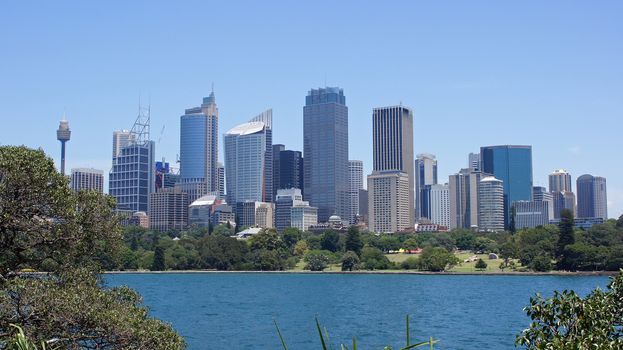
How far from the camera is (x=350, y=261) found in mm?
188625

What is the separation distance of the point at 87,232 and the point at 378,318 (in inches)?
2465

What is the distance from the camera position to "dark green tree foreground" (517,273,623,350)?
19.4 m

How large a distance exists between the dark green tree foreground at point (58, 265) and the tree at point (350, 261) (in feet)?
534

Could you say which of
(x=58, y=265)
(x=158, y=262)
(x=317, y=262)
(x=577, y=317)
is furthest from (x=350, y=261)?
(x=577, y=317)

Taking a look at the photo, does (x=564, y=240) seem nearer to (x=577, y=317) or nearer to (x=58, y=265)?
(x=577, y=317)

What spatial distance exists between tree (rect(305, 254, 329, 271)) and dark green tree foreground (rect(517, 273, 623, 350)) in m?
173

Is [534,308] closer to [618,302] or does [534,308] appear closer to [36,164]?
[618,302]

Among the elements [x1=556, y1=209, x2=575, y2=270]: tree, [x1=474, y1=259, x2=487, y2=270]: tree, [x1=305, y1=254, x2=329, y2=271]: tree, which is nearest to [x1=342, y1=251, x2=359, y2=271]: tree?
[x1=305, y1=254, x2=329, y2=271]: tree

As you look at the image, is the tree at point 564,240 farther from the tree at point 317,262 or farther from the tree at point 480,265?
the tree at point 317,262

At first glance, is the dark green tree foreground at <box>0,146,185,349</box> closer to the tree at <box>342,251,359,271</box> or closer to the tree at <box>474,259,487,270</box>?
the tree at <box>474,259,487,270</box>

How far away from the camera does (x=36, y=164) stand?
24609mm

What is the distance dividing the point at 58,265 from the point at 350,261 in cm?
16506

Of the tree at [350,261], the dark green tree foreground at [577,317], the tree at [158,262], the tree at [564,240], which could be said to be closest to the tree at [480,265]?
the tree at [564,240]

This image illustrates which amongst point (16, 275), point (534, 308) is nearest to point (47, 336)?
point (16, 275)
